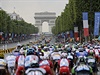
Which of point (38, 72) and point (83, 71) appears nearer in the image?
point (38, 72)

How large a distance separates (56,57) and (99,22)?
25968 millimetres

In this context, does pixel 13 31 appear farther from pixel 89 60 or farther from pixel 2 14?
pixel 89 60

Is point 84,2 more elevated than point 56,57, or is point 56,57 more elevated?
point 84,2

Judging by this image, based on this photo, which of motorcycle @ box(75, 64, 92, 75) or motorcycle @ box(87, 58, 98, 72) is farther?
motorcycle @ box(87, 58, 98, 72)

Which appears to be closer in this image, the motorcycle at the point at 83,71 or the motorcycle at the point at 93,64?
the motorcycle at the point at 83,71

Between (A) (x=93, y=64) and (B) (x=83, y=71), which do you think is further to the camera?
(A) (x=93, y=64)

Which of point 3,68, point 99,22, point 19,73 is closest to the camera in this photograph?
point 3,68

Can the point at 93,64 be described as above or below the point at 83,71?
below

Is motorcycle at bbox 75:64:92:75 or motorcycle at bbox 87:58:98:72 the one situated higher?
motorcycle at bbox 75:64:92:75

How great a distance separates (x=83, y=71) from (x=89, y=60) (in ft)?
19.4

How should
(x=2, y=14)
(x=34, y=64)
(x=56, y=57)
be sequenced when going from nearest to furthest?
(x=34, y=64) < (x=56, y=57) < (x=2, y=14)

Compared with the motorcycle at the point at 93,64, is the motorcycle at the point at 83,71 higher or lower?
higher

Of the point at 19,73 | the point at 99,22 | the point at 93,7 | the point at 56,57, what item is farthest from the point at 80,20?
the point at 19,73

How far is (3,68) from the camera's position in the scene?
1285cm
